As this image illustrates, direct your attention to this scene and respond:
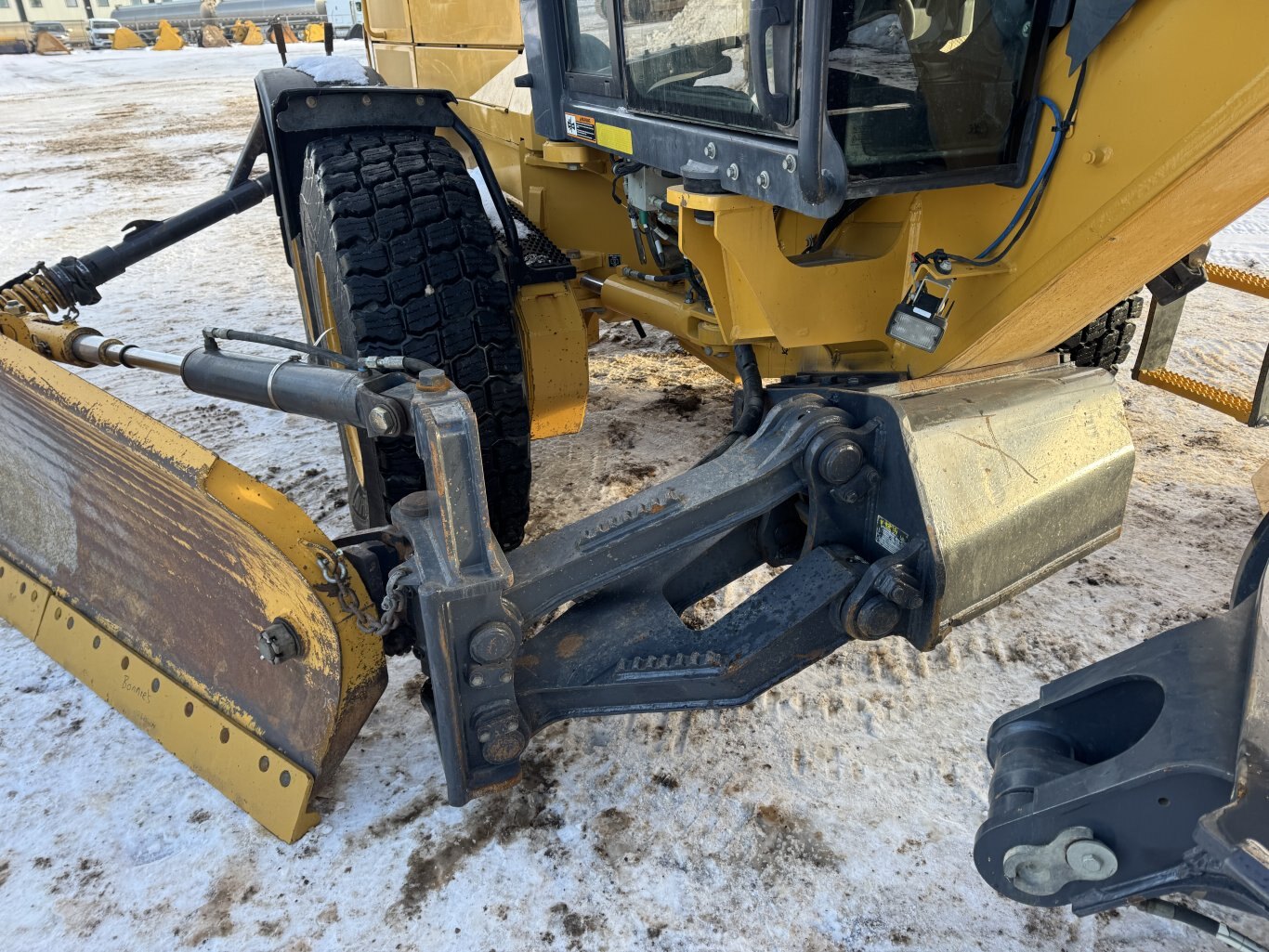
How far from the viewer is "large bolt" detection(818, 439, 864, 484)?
79.6 inches

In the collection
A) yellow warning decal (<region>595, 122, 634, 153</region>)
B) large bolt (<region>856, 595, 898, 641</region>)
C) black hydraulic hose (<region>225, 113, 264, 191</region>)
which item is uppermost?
yellow warning decal (<region>595, 122, 634, 153</region>)

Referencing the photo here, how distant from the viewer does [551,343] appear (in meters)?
2.81

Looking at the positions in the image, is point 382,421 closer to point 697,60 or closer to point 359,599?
point 359,599

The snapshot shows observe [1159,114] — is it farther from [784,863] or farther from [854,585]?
[784,863]

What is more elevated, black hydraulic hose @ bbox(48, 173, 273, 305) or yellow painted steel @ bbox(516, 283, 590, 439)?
black hydraulic hose @ bbox(48, 173, 273, 305)

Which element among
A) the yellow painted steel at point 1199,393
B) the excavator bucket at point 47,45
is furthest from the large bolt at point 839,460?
the excavator bucket at point 47,45

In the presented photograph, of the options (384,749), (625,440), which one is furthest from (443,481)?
(625,440)

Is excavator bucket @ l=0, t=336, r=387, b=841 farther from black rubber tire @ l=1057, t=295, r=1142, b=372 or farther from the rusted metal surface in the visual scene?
black rubber tire @ l=1057, t=295, r=1142, b=372

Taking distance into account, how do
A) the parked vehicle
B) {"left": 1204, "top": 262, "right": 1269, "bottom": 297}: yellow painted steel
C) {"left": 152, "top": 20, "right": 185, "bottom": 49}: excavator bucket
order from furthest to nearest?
the parked vehicle → {"left": 152, "top": 20, "right": 185, "bottom": 49}: excavator bucket → {"left": 1204, "top": 262, "right": 1269, "bottom": 297}: yellow painted steel

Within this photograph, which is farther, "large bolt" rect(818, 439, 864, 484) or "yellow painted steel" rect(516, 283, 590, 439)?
"yellow painted steel" rect(516, 283, 590, 439)

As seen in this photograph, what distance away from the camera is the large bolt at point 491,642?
5.72 feet

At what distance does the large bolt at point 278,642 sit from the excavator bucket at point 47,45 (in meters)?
34.9

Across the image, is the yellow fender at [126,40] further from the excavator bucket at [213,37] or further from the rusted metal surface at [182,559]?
the rusted metal surface at [182,559]

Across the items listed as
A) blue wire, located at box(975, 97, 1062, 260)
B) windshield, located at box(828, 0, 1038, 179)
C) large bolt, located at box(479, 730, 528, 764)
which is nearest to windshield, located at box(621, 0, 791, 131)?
windshield, located at box(828, 0, 1038, 179)
